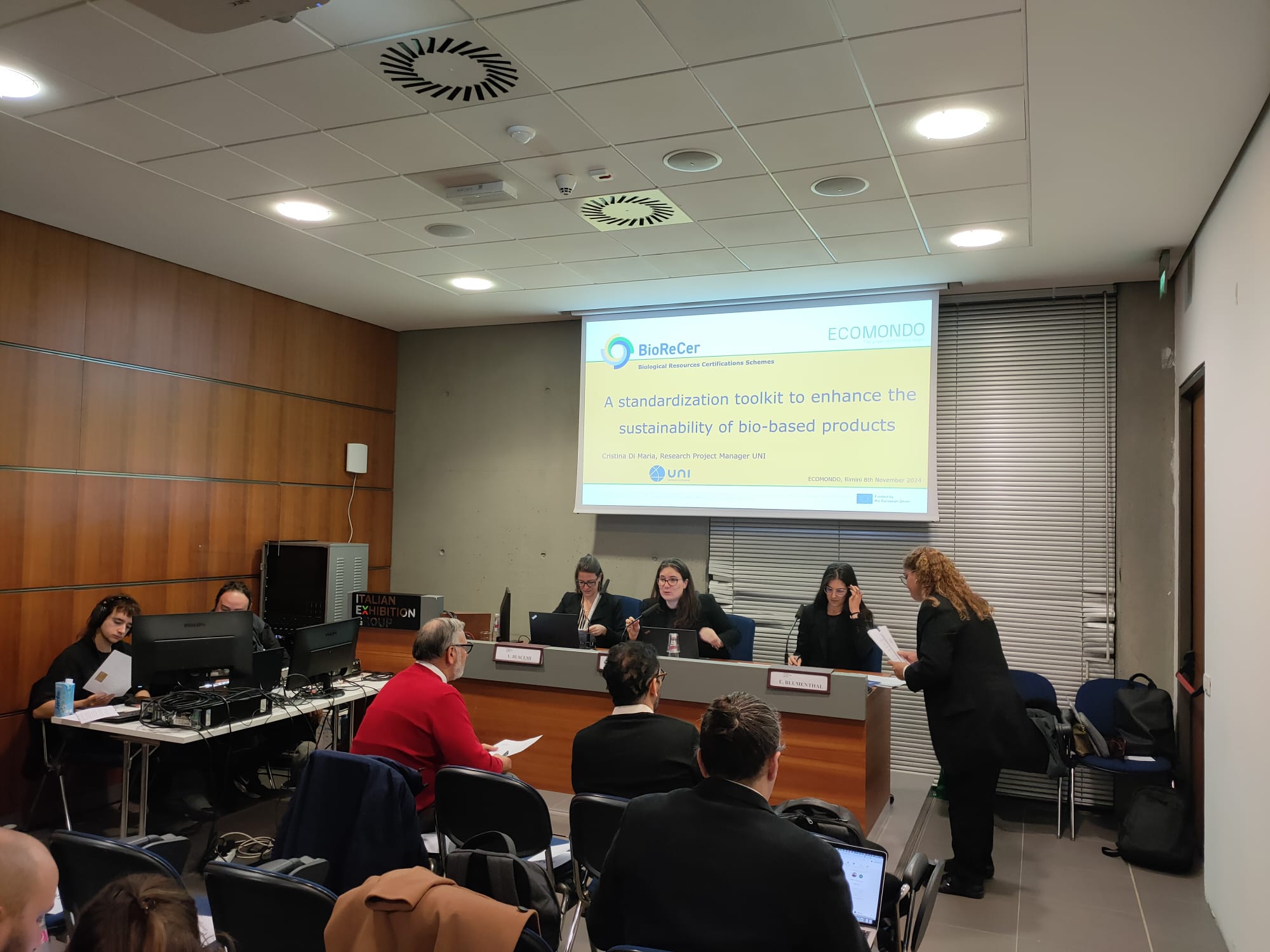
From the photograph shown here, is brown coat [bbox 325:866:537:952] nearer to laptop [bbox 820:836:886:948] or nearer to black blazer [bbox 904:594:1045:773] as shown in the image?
laptop [bbox 820:836:886:948]

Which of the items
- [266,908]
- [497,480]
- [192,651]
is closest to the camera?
[266,908]

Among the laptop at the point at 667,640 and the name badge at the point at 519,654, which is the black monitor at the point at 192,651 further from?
the laptop at the point at 667,640

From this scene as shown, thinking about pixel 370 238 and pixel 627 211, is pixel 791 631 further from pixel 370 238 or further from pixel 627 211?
pixel 370 238

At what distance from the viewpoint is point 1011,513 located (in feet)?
19.4

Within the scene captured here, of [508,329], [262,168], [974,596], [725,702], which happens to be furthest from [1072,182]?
[508,329]

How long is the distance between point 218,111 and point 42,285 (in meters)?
2.23

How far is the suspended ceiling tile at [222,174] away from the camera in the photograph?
4070 mm

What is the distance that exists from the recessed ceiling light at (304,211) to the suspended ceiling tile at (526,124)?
1.28 metres

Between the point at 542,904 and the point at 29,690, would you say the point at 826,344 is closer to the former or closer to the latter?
the point at 542,904

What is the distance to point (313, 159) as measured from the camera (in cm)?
405

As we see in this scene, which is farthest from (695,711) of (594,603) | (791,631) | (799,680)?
(791,631)

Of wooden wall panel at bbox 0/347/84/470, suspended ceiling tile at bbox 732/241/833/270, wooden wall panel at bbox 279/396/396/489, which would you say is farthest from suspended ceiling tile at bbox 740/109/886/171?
wooden wall panel at bbox 279/396/396/489

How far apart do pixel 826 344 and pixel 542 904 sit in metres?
4.72

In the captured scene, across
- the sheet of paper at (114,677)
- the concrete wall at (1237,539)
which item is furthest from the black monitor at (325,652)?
the concrete wall at (1237,539)
